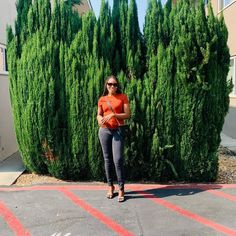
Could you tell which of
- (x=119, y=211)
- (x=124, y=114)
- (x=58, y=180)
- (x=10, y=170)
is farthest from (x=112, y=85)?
(x=10, y=170)

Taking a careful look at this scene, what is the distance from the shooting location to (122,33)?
18.2 feet

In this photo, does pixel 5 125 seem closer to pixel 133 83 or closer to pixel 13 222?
pixel 133 83

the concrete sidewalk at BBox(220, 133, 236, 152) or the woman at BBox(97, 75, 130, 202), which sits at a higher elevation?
the woman at BBox(97, 75, 130, 202)

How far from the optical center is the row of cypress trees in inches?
212

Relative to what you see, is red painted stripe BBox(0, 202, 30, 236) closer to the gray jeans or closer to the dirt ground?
the dirt ground

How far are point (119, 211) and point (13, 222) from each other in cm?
133

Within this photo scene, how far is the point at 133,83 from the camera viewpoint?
215 inches

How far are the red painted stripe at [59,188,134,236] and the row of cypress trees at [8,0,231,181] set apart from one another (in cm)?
68

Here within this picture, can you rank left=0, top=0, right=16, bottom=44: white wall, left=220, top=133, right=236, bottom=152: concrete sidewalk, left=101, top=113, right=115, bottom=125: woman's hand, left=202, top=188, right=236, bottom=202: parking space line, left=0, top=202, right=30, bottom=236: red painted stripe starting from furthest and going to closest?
left=220, top=133, right=236, bottom=152: concrete sidewalk, left=0, top=0, right=16, bottom=44: white wall, left=202, top=188, right=236, bottom=202: parking space line, left=101, top=113, right=115, bottom=125: woman's hand, left=0, top=202, right=30, bottom=236: red painted stripe

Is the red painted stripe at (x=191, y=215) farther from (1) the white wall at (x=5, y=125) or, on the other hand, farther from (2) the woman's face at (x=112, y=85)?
(1) the white wall at (x=5, y=125)

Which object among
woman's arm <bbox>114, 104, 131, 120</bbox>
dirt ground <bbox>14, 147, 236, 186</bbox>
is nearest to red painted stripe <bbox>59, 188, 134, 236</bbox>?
dirt ground <bbox>14, 147, 236, 186</bbox>

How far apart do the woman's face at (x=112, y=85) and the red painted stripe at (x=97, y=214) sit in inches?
63.1

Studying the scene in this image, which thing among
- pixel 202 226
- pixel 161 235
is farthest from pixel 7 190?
pixel 202 226

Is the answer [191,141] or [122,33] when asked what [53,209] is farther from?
[122,33]
